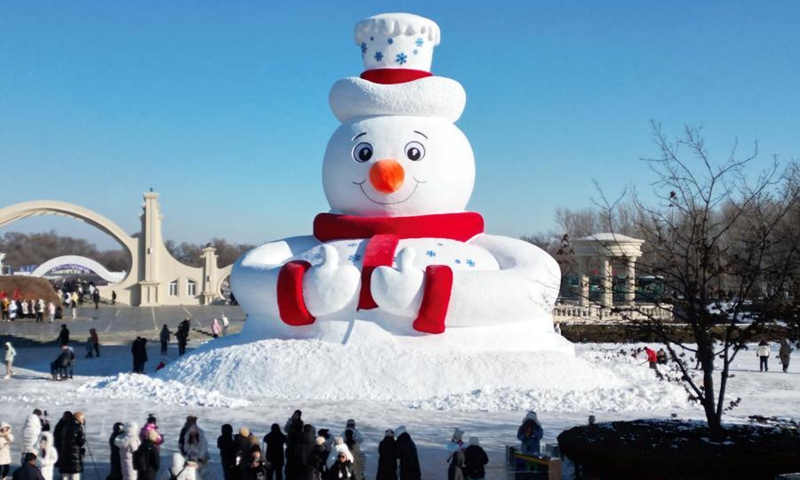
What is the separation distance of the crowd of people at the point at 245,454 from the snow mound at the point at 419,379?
4.88 m

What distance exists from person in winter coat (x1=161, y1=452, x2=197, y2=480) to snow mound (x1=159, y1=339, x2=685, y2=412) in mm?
6507

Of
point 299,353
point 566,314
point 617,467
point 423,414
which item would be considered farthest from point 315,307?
point 566,314

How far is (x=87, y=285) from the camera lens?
5397cm

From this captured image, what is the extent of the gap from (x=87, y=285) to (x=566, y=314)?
34.4 meters

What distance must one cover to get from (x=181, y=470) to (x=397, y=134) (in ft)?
32.3

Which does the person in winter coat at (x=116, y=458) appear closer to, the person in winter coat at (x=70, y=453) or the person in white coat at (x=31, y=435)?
the person in winter coat at (x=70, y=453)

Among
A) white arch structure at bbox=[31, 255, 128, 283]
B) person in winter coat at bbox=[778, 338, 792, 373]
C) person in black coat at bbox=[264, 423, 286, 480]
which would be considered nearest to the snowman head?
person in black coat at bbox=[264, 423, 286, 480]

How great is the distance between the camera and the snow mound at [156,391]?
14.6 metres

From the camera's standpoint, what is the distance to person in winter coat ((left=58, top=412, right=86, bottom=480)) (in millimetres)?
9297

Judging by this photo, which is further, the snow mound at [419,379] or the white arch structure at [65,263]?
the white arch structure at [65,263]

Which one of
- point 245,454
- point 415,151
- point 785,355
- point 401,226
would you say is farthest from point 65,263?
point 245,454

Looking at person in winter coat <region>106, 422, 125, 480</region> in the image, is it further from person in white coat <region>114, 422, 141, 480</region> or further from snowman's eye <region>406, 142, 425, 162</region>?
snowman's eye <region>406, 142, 425, 162</region>

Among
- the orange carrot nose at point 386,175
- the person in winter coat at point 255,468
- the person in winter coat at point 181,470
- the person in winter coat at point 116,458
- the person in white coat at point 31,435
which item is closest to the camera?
the person in winter coat at point 181,470

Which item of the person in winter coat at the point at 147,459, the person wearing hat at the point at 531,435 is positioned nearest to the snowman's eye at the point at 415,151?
the person wearing hat at the point at 531,435
